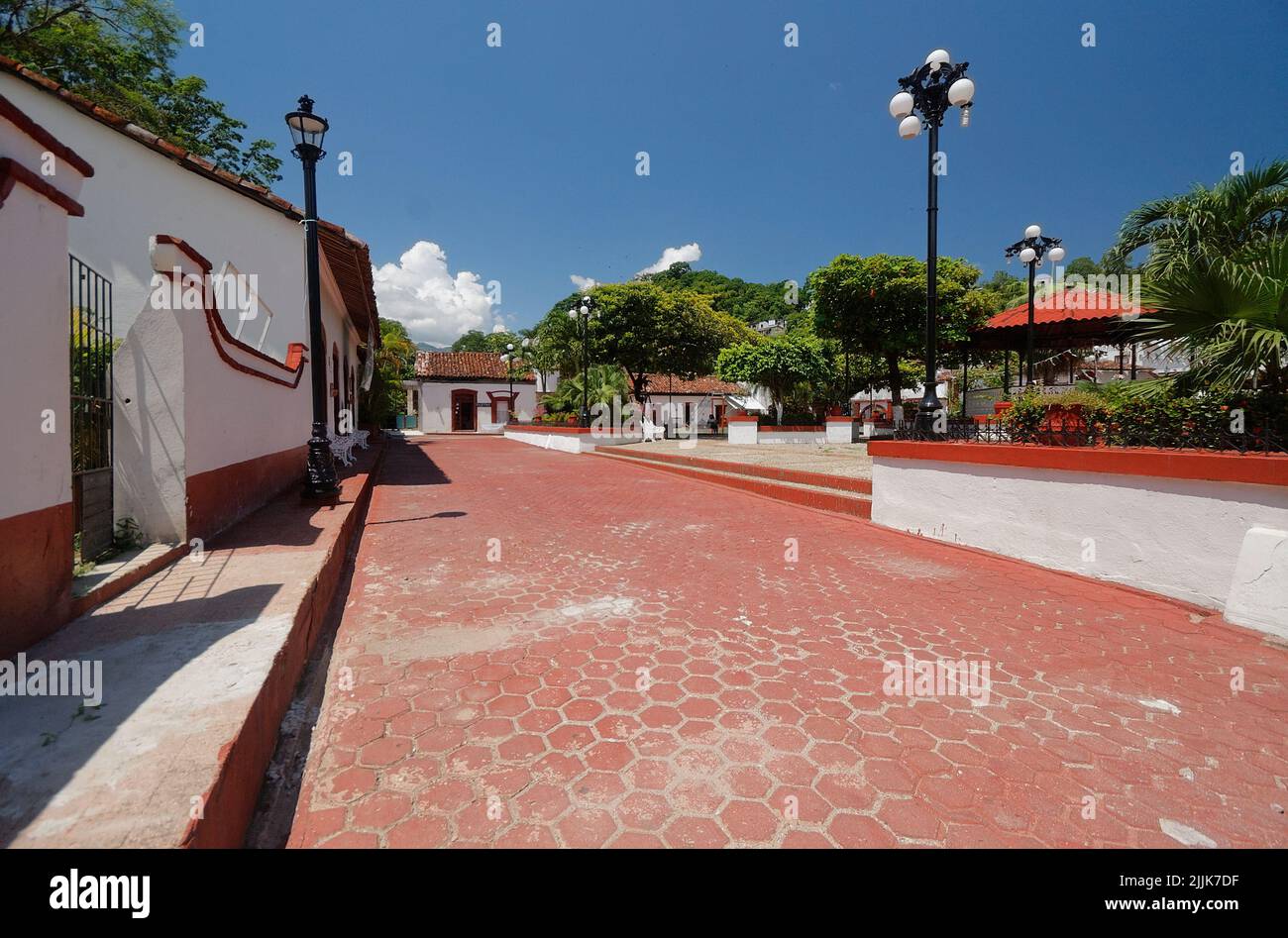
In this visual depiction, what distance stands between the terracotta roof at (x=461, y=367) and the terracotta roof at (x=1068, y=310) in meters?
33.2

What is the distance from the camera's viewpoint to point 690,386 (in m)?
43.2

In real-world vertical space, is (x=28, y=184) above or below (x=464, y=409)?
below

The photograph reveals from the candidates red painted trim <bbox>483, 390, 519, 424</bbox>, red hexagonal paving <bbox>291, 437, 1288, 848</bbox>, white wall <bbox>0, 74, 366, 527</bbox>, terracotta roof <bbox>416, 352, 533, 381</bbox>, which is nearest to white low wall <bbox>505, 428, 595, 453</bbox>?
white wall <bbox>0, 74, 366, 527</bbox>

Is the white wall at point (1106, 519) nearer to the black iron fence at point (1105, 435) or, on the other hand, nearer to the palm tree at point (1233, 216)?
the black iron fence at point (1105, 435)

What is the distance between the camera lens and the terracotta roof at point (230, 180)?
8.70m

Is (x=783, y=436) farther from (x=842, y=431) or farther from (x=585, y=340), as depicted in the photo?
Answer: (x=585, y=340)

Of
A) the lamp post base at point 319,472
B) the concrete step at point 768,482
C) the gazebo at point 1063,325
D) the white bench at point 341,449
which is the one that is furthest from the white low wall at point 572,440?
the lamp post base at point 319,472

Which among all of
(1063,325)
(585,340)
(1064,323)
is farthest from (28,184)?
(585,340)

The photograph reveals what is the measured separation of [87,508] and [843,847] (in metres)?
5.22

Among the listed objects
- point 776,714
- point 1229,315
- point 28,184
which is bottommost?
point 776,714

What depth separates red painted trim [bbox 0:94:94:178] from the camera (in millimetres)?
2574

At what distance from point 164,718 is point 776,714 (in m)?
2.61
